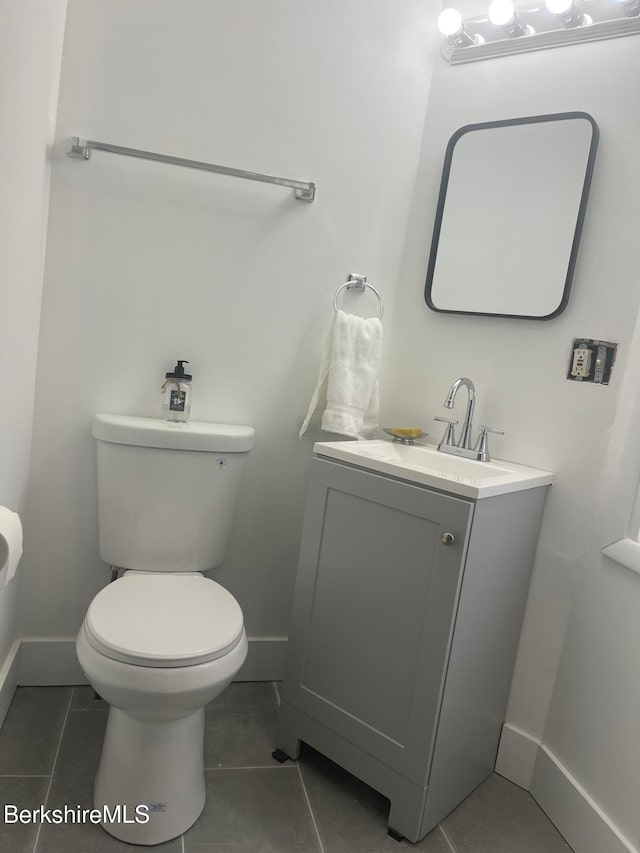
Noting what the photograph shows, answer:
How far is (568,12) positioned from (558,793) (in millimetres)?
1925

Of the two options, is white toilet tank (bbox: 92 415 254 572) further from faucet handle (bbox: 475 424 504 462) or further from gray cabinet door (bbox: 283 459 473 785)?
faucet handle (bbox: 475 424 504 462)

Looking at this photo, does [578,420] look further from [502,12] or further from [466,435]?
[502,12]

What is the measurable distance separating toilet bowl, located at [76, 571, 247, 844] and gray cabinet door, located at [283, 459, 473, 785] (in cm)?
26

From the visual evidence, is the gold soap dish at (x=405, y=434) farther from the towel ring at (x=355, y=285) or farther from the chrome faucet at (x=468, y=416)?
→ the towel ring at (x=355, y=285)

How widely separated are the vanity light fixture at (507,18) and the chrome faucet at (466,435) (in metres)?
0.92

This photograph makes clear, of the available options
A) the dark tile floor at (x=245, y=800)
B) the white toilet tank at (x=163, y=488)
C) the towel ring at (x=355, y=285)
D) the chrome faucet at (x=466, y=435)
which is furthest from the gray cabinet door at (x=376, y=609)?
the towel ring at (x=355, y=285)

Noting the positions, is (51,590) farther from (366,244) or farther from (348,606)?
(366,244)

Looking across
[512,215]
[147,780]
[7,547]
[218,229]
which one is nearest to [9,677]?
[147,780]

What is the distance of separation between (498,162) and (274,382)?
2.88ft

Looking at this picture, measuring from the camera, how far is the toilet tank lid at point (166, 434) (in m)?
1.61

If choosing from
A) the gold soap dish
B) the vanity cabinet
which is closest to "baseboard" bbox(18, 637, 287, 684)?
the vanity cabinet

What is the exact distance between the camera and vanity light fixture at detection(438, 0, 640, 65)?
1.53 metres

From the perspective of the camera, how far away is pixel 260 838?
138 centimetres

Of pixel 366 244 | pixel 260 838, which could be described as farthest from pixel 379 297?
pixel 260 838
